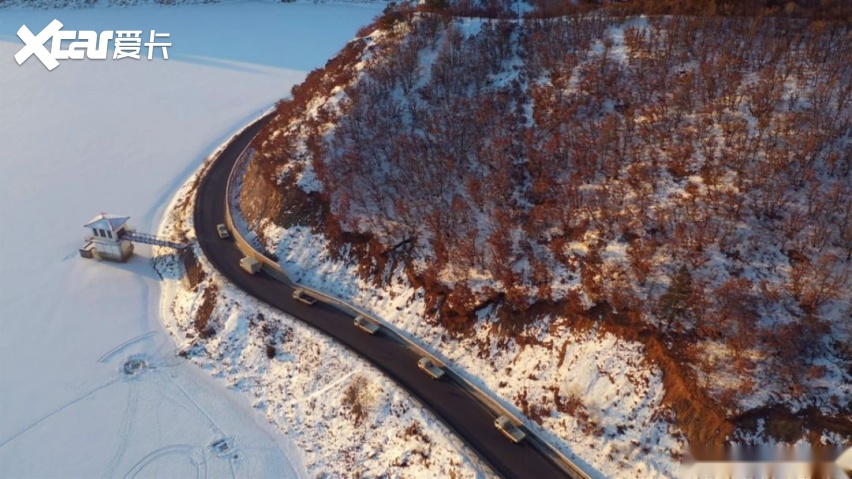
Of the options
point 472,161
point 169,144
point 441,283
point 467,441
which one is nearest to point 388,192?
point 472,161

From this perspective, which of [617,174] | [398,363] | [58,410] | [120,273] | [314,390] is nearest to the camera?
[398,363]

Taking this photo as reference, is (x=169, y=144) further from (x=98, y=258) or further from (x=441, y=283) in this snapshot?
(x=441, y=283)

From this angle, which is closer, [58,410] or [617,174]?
[58,410]

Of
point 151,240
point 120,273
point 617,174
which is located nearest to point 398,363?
point 617,174

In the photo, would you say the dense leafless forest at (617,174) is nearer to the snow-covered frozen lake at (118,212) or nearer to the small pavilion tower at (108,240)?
the small pavilion tower at (108,240)

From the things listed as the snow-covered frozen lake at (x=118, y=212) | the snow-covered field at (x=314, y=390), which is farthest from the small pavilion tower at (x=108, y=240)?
the snow-covered field at (x=314, y=390)

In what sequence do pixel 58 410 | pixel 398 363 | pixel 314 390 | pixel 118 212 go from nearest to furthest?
pixel 398 363, pixel 314 390, pixel 58 410, pixel 118 212

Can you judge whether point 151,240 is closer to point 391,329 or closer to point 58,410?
point 58,410
